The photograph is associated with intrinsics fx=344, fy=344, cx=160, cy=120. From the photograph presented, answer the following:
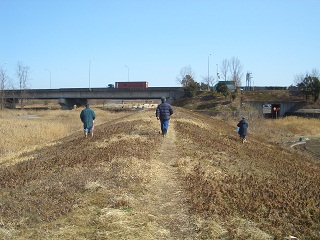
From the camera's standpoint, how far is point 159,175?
888cm

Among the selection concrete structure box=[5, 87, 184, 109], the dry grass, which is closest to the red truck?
concrete structure box=[5, 87, 184, 109]

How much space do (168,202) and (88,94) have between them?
7717cm

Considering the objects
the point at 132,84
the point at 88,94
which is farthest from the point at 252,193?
the point at 132,84

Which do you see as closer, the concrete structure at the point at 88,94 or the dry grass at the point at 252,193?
the dry grass at the point at 252,193

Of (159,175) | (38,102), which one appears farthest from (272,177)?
A: (38,102)

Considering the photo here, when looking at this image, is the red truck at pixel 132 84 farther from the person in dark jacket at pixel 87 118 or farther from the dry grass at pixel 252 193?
the dry grass at pixel 252 193

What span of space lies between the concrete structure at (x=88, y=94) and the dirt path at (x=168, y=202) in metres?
64.4

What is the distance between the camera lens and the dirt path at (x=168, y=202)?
5.70 metres

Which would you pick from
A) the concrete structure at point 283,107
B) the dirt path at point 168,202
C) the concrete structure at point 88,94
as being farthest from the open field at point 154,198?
the concrete structure at point 88,94

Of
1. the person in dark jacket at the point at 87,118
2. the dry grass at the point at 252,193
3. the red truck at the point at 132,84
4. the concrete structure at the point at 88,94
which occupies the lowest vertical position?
the dry grass at the point at 252,193

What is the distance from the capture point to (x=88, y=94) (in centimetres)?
8181

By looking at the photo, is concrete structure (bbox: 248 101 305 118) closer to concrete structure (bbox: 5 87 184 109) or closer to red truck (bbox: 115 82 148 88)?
concrete structure (bbox: 5 87 184 109)

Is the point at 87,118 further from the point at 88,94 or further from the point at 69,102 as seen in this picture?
the point at 69,102

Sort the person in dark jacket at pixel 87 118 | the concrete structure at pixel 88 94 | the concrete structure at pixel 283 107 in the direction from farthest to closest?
the concrete structure at pixel 88 94 < the concrete structure at pixel 283 107 < the person in dark jacket at pixel 87 118
